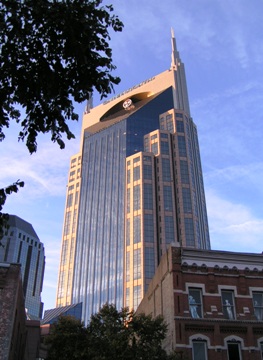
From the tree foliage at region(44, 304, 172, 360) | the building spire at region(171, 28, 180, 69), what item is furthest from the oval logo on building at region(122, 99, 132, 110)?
the tree foliage at region(44, 304, 172, 360)

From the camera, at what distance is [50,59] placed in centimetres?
1145

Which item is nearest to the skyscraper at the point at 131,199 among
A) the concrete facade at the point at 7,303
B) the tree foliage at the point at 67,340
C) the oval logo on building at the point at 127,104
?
the oval logo on building at the point at 127,104

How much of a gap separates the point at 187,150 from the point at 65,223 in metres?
53.5

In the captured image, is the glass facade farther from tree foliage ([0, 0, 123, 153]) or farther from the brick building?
tree foliage ([0, 0, 123, 153])

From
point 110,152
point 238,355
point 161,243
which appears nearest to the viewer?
point 238,355

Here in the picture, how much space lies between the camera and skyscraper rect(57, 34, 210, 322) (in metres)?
127

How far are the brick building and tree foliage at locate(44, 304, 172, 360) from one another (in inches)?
77.1

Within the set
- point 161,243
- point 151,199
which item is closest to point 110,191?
point 151,199

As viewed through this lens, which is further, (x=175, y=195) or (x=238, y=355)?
(x=175, y=195)

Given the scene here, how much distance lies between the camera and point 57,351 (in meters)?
27.9

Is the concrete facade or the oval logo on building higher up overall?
the oval logo on building

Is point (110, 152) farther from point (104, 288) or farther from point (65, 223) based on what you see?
point (104, 288)

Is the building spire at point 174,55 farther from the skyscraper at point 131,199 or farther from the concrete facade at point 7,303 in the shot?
the concrete facade at point 7,303

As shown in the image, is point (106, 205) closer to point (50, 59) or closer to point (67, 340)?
point (67, 340)
